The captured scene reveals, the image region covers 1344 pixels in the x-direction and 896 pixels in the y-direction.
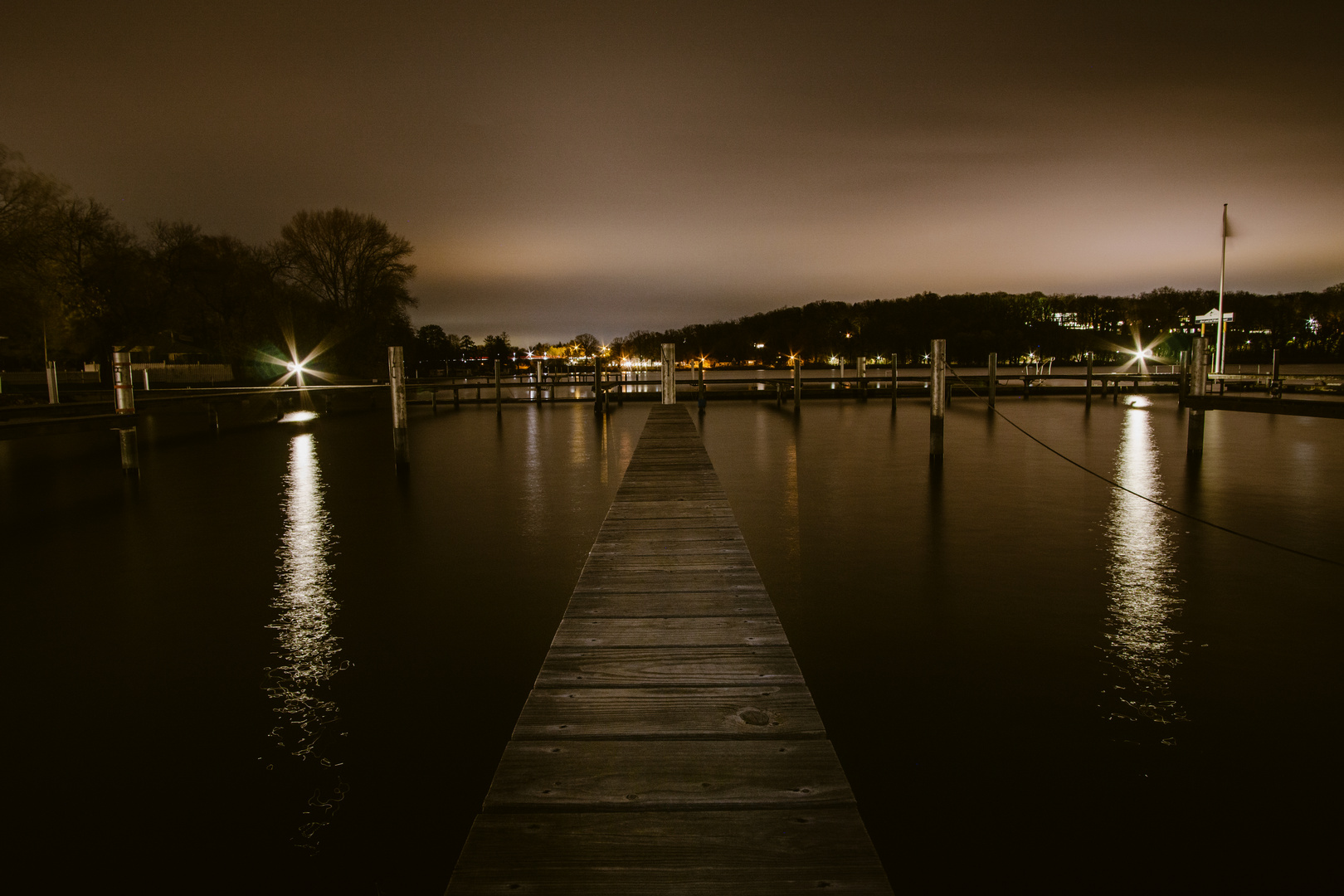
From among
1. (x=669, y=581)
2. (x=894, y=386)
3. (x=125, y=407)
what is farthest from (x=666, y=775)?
(x=894, y=386)

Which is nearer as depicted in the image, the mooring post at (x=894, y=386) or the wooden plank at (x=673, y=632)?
the wooden plank at (x=673, y=632)

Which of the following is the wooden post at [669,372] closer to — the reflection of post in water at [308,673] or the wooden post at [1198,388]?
the reflection of post in water at [308,673]

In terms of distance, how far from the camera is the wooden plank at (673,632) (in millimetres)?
3211

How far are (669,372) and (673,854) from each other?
Result: 954cm

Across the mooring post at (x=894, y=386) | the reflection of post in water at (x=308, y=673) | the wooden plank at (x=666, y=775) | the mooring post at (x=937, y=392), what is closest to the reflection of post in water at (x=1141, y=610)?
the wooden plank at (x=666, y=775)

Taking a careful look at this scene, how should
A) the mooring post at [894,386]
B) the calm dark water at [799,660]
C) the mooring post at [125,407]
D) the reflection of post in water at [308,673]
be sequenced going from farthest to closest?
1. the mooring post at [894,386]
2. the mooring post at [125,407]
3. the reflection of post in water at [308,673]
4. the calm dark water at [799,660]

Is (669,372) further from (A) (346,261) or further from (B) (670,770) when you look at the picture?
(A) (346,261)

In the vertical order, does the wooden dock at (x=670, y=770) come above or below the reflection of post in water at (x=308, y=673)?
above

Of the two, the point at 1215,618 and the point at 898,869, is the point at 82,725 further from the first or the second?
the point at 1215,618

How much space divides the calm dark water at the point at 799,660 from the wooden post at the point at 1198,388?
135 cm

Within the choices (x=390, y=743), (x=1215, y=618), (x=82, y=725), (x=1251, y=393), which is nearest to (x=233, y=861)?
(x=390, y=743)

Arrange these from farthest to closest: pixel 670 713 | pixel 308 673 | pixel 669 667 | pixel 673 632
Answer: pixel 308 673
pixel 673 632
pixel 669 667
pixel 670 713

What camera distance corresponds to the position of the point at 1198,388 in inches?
430

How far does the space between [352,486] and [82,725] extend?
7492 millimetres
